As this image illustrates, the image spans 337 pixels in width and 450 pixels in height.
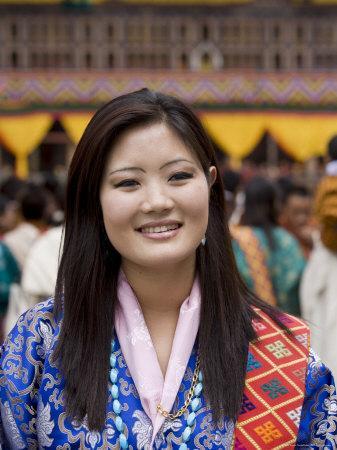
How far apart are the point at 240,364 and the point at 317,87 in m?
13.4

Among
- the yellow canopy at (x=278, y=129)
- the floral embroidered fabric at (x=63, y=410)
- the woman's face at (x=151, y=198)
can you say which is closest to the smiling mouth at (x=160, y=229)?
the woman's face at (x=151, y=198)

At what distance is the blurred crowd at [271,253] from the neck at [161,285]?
1413 millimetres

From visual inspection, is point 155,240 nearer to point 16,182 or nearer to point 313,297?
point 313,297

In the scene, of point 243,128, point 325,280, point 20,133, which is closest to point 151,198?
point 325,280

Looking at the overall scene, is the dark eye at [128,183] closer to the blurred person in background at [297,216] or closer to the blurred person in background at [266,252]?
the blurred person in background at [266,252]

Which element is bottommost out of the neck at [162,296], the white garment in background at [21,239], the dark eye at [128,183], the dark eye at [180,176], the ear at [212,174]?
the white garment in background at [21,239]

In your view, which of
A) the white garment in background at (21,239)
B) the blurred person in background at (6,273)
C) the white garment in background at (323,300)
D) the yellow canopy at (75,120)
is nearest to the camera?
the white garment in background at (323,300)

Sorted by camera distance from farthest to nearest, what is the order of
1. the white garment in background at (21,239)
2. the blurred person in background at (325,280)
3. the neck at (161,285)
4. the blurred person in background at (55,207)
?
the white garment in background at (21,239)
the blurred person in background at (55,207)
the blurred person in background at (325,280)
the neck at (161,285)

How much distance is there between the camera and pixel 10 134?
13430 mm

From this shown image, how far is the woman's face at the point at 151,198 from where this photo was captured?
165 centimetres

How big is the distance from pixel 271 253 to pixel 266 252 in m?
0.04

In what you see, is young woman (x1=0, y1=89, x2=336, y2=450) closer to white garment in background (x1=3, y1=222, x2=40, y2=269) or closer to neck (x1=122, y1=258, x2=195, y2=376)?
neck (x1=122, y1=258, x2=195, y2=376)

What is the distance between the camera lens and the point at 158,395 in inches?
65.7

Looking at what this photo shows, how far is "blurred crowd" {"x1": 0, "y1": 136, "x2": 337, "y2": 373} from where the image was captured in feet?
11.7
